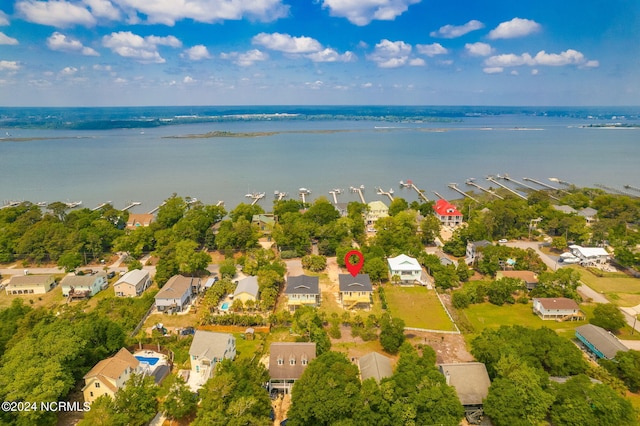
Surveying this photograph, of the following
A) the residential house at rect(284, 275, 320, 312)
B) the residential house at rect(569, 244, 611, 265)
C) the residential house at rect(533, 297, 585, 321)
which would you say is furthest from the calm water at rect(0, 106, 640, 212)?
the residential house at rect(533, 297, 585, 321)

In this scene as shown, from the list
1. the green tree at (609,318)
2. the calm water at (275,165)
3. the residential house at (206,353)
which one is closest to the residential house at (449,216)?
the calm water at (275,165)

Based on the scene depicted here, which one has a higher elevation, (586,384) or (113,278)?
(586,384)

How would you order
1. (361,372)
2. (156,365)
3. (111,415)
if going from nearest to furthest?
(111,415)
(361,372)
(156,365)

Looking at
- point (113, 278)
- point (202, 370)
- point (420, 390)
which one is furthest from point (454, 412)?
point (113, 278)

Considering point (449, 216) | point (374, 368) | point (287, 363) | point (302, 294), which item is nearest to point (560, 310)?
point (374, 368)

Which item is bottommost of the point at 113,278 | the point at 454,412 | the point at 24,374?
the point at 113,278

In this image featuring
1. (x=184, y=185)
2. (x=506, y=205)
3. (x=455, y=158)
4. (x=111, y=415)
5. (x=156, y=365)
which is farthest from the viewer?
(x=455, y=158)

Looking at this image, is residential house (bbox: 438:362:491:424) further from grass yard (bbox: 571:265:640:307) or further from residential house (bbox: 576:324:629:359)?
grass yard (bbox: 571:265:640:307)

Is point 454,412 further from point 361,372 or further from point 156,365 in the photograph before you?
point 156,365
